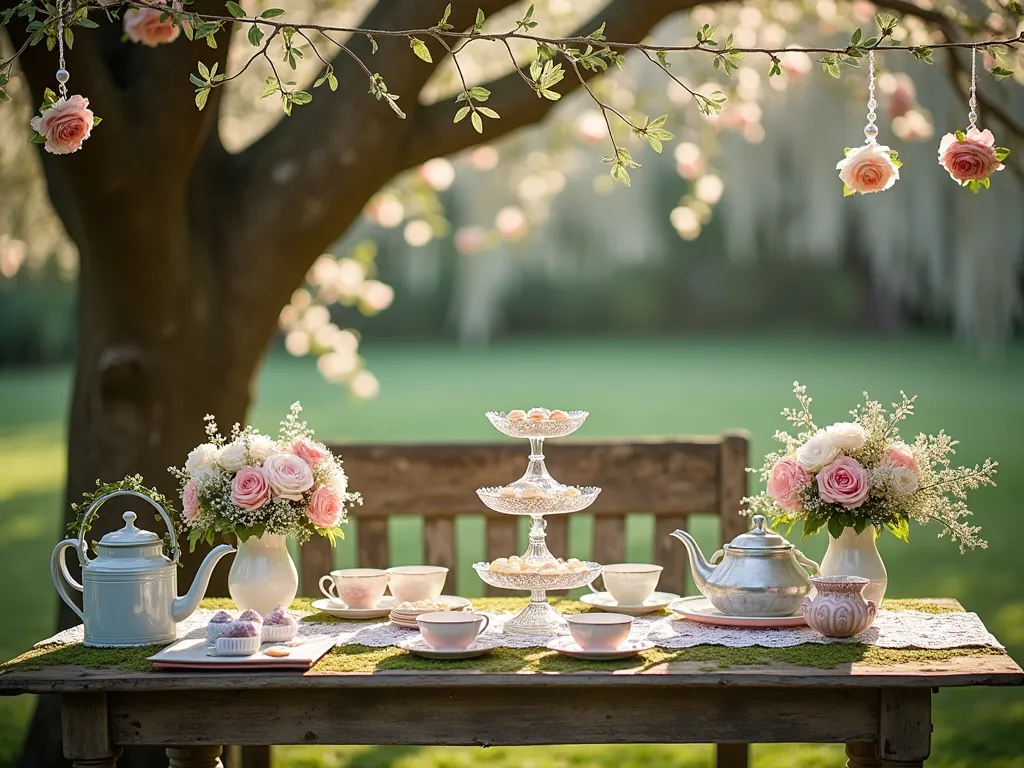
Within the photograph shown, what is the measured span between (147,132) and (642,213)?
11732 millimetres

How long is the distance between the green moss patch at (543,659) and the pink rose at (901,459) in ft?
1.29

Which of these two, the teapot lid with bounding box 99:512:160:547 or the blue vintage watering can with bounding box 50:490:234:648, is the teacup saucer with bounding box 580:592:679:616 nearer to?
the blue vintage watering can with bounding box 50:490:234:648

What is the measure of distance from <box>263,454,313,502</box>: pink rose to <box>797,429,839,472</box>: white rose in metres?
1.01

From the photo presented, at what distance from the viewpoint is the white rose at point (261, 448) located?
8.77 ft

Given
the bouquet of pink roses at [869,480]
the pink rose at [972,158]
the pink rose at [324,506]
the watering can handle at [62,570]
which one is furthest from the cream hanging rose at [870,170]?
the watering can handle at [62,570]

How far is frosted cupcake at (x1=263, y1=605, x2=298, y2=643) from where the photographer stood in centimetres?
250

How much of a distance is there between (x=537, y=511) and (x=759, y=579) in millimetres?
483

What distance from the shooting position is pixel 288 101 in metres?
2.22

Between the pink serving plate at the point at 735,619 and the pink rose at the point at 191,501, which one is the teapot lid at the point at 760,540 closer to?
the pink serving plate at the point at 735,619

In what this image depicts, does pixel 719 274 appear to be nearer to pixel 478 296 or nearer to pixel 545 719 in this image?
pixel 478 296

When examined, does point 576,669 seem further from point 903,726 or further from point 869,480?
point 869,480

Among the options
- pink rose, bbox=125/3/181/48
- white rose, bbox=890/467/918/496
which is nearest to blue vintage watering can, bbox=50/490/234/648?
pink rose, bbox=125/3/181/48

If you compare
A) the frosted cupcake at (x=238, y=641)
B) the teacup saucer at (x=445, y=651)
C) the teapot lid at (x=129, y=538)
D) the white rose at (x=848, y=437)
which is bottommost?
the teacup saucer at (x=445, y=651)

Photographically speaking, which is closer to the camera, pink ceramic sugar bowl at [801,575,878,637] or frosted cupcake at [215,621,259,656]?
frosted cupcake at [215,621,259,656]
